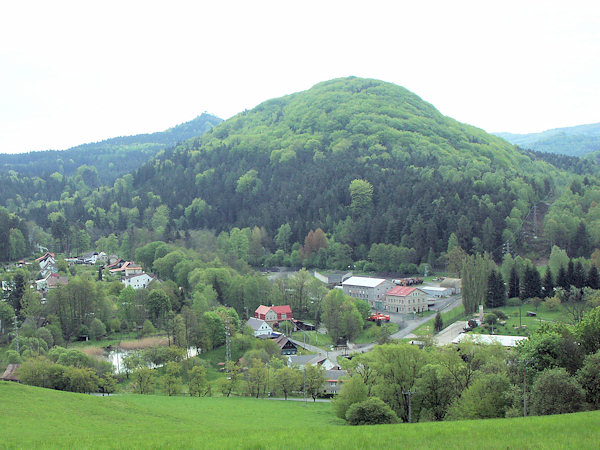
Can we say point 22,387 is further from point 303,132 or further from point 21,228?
point 303,132

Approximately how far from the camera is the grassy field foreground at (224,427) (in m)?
14.4

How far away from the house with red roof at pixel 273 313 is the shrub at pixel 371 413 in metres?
30.7

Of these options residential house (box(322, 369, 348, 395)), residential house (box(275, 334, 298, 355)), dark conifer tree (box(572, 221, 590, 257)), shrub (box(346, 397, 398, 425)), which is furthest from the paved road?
shrub (box(346, 397, 398, 425))

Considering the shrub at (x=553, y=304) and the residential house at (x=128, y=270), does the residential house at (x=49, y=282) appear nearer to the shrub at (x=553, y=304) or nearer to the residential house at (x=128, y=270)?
the residential house at (x=128, y=270)

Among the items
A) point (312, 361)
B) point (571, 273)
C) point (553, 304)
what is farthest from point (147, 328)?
point (571, 273)

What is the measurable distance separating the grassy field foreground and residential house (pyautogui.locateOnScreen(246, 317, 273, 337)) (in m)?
19.2

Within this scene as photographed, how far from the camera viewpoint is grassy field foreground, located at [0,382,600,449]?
14375 millimetres

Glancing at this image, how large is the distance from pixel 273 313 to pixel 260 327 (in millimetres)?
3444

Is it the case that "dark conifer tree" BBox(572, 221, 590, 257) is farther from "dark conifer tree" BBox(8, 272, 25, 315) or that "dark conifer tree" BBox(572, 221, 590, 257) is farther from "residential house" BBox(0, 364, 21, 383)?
"residential house" BBox(0, 364, 21, 383)

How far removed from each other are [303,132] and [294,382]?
113 metres

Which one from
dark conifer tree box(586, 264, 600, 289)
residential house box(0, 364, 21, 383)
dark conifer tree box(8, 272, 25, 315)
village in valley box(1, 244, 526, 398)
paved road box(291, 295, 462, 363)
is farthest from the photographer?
dark conifer tree box(586, 264, 600, 289)

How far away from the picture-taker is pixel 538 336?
24812mm

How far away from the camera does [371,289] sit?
66938mm

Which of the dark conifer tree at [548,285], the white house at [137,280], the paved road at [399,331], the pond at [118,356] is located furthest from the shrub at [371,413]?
the white house at [137,280]
